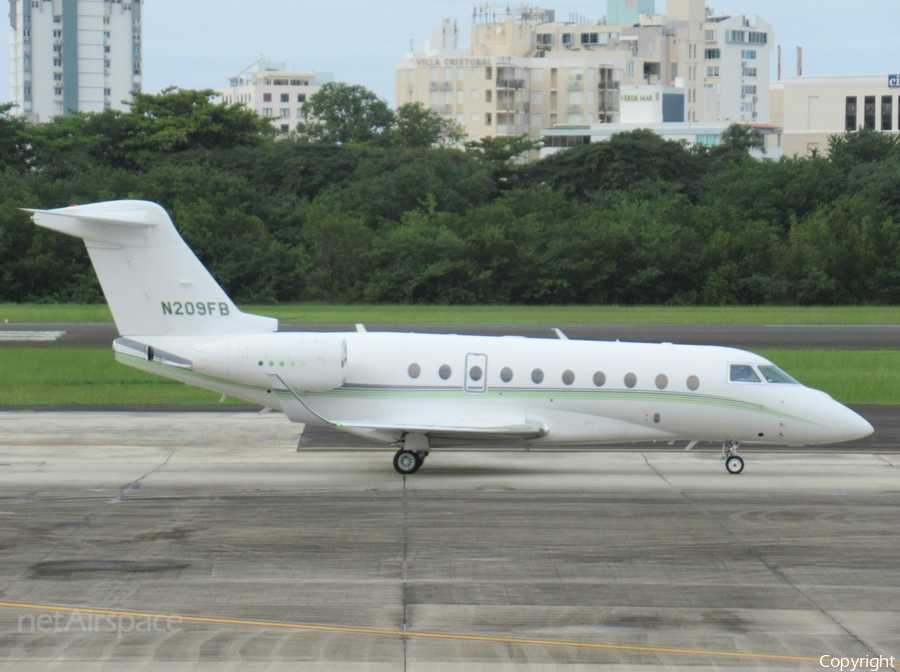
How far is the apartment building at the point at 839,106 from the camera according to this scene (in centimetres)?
14400

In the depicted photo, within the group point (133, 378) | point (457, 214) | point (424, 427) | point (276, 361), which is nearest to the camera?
point (424, 427)

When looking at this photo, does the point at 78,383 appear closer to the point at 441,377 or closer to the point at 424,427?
the point at 441,377

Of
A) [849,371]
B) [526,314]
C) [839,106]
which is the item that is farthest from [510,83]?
[849,371]

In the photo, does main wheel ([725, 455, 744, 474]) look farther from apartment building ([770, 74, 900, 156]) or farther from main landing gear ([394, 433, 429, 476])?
apartment building ([770, 74, 900, 156])

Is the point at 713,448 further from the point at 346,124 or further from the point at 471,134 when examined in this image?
the point at 471,134

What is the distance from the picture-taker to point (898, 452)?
25.2m

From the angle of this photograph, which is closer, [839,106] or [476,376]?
[476,376]

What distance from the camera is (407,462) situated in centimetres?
2186

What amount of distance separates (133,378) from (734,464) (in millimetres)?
21874

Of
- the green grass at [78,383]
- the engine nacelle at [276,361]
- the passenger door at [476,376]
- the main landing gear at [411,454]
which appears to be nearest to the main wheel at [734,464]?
the passenger door at [476,376]

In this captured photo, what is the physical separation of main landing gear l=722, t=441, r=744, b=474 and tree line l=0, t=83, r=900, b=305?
48729mm

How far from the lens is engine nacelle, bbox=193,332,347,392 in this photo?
21594 millimetres

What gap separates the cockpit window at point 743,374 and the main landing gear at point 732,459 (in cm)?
132

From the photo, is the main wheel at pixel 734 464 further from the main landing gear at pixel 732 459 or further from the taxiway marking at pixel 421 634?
the taxiway marking at pixel 421 634
